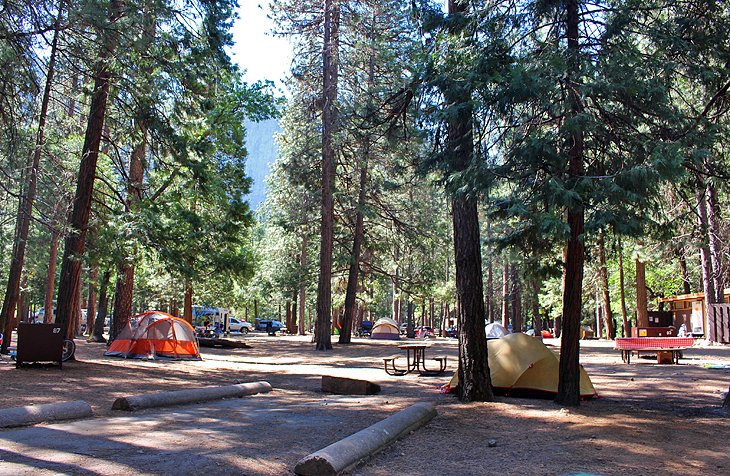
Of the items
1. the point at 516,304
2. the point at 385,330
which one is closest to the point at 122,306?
the point at 385,330

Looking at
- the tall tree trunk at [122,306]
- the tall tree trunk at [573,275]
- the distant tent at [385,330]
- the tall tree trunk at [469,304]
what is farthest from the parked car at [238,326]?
the tall tree trunk at [573,275]

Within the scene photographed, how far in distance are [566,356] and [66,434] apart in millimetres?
7274

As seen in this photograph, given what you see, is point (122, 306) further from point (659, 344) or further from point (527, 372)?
point (659, 344)

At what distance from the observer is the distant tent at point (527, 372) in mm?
11172

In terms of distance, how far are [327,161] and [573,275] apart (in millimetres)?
17442

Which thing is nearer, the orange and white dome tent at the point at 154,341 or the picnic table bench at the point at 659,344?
the picnic table bench at the point at 659,344

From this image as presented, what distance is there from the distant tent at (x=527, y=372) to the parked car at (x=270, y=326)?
136 feet

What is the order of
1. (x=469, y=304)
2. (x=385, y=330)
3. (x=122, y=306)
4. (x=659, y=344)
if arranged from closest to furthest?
1. (x=469, y=304)
2. (x=659, y=344)
3. (x=122, y=306)
4. (x=385, y=330)

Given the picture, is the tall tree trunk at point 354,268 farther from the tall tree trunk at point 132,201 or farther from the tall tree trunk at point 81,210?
the tall tree trunk at point 81,210

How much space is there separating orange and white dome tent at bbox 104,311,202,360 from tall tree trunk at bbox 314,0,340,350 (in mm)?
6731

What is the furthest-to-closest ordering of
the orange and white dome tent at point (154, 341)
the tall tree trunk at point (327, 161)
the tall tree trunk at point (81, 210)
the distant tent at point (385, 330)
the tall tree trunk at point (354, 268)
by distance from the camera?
→ the distant tent at point (385, 330) < the tall tree trunk at point (354, 268) < the tall tree trunk at point (327, 161) < the orange and white dome tent at point (154, 341) < the tall tree trunk at point (81, 210)

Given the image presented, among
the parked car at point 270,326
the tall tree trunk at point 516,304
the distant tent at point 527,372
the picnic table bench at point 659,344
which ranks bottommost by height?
the distant tent at point 527,372

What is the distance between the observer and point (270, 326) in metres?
51.7

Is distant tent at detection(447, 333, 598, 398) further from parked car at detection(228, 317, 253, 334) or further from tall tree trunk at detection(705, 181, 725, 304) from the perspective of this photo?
parked car at detection(228, 317, 253, 334)
